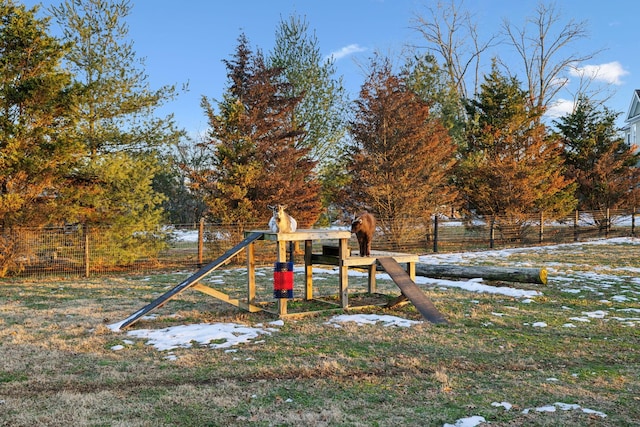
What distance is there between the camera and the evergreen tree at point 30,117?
10445 millimetres

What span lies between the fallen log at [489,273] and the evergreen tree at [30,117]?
27.0 ft

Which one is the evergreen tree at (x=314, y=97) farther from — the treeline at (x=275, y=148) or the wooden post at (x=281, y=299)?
the wooden post at (x=281, y=299)

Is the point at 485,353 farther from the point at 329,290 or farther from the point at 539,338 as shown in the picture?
the point at 329,290

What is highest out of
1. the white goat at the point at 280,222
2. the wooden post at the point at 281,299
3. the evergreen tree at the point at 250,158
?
the evergreen tree at the point at 250,158

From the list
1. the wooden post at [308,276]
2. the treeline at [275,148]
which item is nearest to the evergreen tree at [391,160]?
the treeline at [275,148]

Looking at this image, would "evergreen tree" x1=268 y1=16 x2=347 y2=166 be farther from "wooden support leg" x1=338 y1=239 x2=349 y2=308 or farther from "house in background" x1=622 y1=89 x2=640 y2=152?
"house in background" x1=622 y1=89 x2=640 y2=152

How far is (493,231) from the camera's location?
1748 centimetres

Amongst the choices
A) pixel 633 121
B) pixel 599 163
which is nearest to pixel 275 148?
pixel 599 163

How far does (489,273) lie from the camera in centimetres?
780

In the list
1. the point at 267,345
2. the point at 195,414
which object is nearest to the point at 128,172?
the point at 267,345

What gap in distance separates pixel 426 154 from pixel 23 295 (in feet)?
40.1

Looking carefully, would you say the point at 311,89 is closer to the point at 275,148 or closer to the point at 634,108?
the point at 275,148

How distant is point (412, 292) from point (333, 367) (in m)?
2.47

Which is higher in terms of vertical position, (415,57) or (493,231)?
(415,57)
